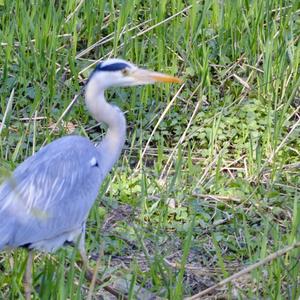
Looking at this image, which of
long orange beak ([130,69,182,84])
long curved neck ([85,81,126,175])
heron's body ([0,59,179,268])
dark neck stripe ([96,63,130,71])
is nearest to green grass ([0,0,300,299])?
heron's body ([0,59,179,268])

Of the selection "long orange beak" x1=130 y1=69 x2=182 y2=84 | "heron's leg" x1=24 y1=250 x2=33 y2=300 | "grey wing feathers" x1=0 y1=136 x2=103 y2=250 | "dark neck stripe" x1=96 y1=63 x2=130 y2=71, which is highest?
"dark neck stripe" x1=96 y1=63 x2=130 y2=71

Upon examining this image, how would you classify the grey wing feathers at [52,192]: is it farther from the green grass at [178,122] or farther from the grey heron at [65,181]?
the green grass at [178,122]

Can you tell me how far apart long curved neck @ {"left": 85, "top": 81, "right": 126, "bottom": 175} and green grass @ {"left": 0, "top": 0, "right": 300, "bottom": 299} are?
401 mm

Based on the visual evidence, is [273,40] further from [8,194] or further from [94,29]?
[8,194]

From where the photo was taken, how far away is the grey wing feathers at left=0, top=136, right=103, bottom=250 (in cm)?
400

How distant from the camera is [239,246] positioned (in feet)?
16.3

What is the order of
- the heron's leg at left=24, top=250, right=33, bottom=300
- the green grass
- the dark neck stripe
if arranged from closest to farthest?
the heron's leg at left=24, top=250, right=33, bottom=300
the dark neck stripe
the green grass

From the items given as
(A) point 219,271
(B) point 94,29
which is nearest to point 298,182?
(A) point 219,271

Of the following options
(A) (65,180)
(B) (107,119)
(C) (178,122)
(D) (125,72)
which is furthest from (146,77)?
(C) (178,122)

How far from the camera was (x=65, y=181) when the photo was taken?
429 centimetres

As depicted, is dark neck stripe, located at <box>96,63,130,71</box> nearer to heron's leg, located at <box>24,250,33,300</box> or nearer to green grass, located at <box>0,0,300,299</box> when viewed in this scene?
green grass, located at <box>0,0,300,299</box>

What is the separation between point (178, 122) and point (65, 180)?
76.6 inches

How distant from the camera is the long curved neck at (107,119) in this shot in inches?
173

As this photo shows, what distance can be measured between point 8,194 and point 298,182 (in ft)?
6.76
